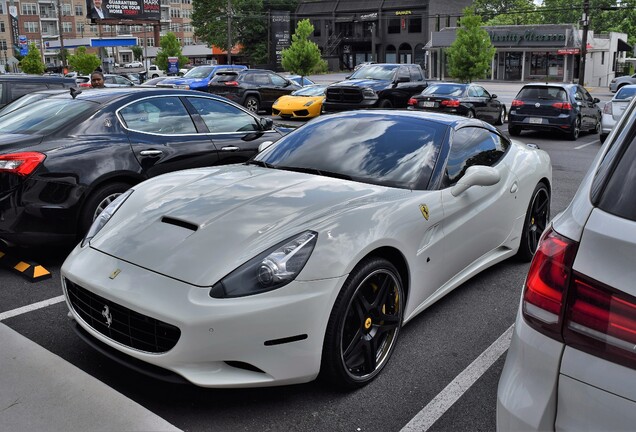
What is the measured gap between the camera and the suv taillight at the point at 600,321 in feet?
5.36

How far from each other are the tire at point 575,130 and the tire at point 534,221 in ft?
38.5

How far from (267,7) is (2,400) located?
283 feet

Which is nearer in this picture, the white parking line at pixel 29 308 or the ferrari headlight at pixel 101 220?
the ferrari headlight at pixel 101 220

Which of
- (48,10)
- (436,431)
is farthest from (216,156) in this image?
(48,10)

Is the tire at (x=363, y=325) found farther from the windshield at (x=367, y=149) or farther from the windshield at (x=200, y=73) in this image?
the windshield at (x=200, y=73)

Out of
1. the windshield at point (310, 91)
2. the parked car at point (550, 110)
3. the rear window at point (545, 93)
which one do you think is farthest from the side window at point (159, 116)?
the windshield at point (310, 91)

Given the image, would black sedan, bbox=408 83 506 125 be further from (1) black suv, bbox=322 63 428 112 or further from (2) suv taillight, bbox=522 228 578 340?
(2) suv taillight, bbox=522 228 578 340

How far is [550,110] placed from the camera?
1641cm

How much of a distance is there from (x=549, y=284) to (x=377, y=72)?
18.0m

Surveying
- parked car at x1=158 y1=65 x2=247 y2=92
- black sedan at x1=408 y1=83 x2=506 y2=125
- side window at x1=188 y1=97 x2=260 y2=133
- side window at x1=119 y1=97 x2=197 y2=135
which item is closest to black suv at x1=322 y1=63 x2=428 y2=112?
black sedan at x1=408 y1=83 x2=506 y2=125

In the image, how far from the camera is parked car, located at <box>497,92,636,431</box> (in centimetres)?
165

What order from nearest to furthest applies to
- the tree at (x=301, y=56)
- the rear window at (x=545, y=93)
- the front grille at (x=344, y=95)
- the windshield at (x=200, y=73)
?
the rear window at (x=545, y=93)
the front grille at (x=344, y=95)
the windshield at (x=200, y=73)
the tree at (x=301, y=56)

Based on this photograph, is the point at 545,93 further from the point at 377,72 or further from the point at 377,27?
the point at 377,27

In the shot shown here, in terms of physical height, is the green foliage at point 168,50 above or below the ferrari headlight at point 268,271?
above
